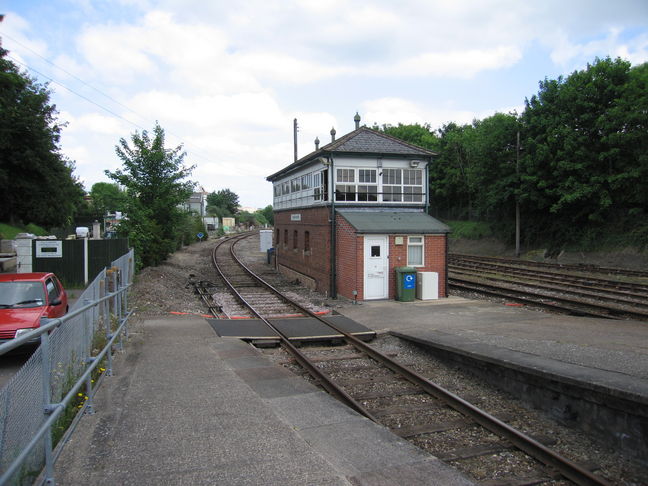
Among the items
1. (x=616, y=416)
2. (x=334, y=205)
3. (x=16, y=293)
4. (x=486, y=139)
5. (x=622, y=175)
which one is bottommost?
(x=616, y=416)

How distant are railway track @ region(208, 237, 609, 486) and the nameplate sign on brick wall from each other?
39.7ft

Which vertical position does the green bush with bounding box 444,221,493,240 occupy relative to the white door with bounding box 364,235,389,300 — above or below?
above

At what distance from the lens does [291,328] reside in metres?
11.7

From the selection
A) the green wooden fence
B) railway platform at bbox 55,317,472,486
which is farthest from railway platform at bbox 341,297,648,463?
the green wooden fence

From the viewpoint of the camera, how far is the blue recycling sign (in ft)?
52.0

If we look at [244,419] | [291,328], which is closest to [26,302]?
[291,328]

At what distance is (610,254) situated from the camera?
28969mm

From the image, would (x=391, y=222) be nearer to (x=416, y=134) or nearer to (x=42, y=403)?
(x=42, y=403)

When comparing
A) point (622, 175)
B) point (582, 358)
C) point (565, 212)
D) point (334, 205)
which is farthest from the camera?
point (565, 212)

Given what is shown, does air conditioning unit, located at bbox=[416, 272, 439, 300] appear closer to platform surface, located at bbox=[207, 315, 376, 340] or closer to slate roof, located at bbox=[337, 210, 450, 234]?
slate roof, located at bbox=[337, 210, 450, 234]

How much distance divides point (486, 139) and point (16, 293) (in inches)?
1383

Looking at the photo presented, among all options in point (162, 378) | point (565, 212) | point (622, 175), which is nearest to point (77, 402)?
point (162, 378)

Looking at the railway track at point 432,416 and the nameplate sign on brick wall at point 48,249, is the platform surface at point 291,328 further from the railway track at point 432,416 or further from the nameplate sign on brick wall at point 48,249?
the nameplate sign on brick wall at point 48,249

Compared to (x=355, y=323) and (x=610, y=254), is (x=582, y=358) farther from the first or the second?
(x=610, y=254)
